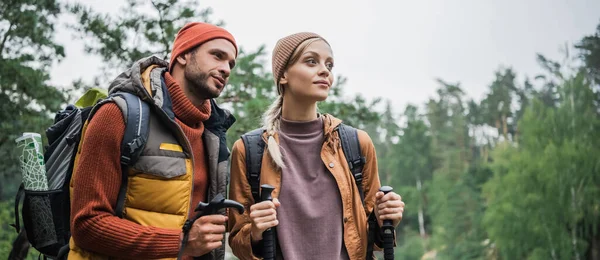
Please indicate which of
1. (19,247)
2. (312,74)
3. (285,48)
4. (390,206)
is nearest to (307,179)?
(390,206)

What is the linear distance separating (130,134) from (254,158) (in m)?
0.81

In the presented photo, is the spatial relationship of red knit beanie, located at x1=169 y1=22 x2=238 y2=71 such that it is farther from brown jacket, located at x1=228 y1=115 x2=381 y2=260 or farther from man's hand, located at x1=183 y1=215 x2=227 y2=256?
man's hand, located at x1=183 y1=215 x2=227 y2=256

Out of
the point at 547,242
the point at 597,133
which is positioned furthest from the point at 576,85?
the point at 547,242

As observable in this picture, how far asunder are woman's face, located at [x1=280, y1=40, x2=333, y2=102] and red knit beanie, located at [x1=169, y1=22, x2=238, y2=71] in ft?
1.37

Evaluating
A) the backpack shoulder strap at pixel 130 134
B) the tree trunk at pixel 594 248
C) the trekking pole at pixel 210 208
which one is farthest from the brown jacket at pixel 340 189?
the tree trunk at pixel 594 248

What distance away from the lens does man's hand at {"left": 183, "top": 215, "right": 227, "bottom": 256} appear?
2.18 meters

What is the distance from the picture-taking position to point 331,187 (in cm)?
292

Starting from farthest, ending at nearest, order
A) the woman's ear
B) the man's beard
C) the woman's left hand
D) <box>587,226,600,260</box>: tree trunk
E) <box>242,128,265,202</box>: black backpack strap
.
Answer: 1. <box>587,226,600,260</box>: tree trunk
2. the woman's ear
3. <box>242,128,265,202</box>: black backpack strap
4. the woman's left hand
5. the man's beard

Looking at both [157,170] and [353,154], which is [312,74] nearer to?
[353,154]

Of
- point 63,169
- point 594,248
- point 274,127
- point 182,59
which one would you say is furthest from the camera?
point 594,248

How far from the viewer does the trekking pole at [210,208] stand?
2123 millimetres

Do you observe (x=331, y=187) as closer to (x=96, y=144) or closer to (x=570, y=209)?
(x=96, y=144)

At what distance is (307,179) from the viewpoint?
296 centimetres

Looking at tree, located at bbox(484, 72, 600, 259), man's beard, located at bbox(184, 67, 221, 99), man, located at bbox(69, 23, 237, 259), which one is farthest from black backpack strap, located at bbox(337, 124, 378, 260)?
tree, located at bbox(484, 72, 600, 259)
